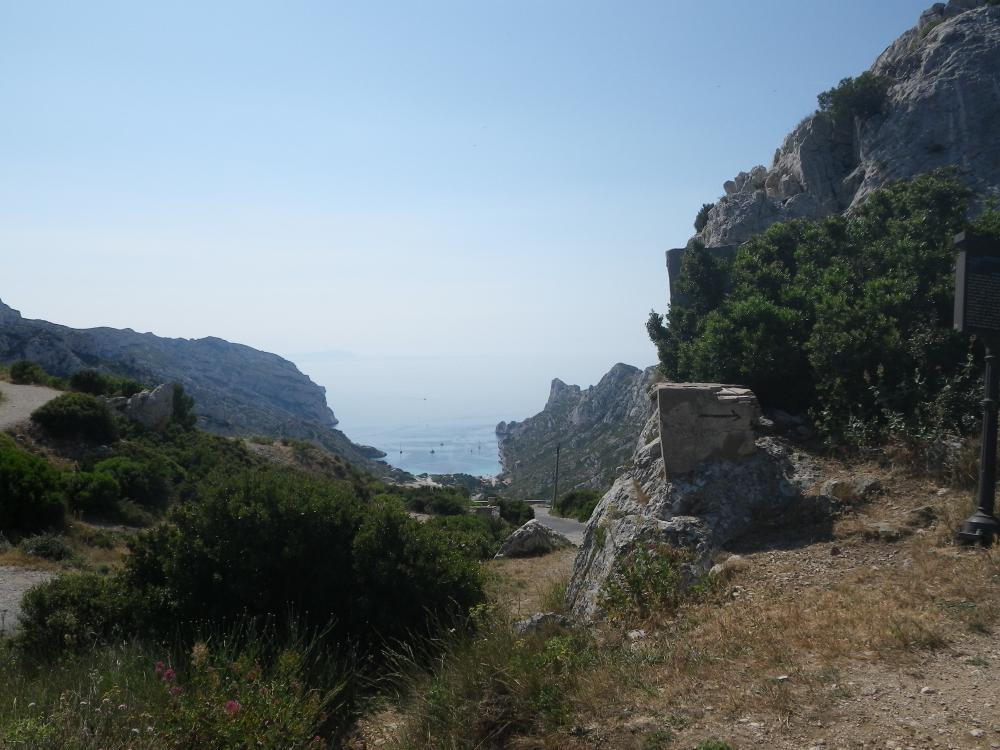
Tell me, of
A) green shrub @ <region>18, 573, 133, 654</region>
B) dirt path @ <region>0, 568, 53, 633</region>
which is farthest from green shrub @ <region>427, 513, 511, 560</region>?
dirt path @ <region>0, 568, 53, 633</region>

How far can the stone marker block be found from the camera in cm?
870

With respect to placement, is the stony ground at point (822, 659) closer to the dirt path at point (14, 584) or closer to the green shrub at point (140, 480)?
the dirt path at point (14, 584)

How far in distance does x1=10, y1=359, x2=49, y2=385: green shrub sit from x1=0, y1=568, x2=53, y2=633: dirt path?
28.4 meters

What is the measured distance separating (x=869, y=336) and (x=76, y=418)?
1208 inches

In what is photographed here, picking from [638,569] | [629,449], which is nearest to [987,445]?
[638,569]

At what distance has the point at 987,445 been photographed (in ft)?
22.3

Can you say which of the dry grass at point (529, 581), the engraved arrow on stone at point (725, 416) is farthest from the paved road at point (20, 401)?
the engraved arrow on stone at point (725, 416)

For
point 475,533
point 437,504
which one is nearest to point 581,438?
point 437,504

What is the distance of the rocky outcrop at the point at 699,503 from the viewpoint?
797cm

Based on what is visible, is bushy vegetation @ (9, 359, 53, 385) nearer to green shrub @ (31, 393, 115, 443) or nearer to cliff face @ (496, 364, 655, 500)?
green shrub @ (31, 393, 115, 443)

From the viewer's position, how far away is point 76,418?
2970cm

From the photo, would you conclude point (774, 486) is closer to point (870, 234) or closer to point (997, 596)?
point (997, 596)

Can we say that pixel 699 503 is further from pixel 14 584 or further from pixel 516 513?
pixel 516 513

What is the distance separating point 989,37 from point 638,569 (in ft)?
123
